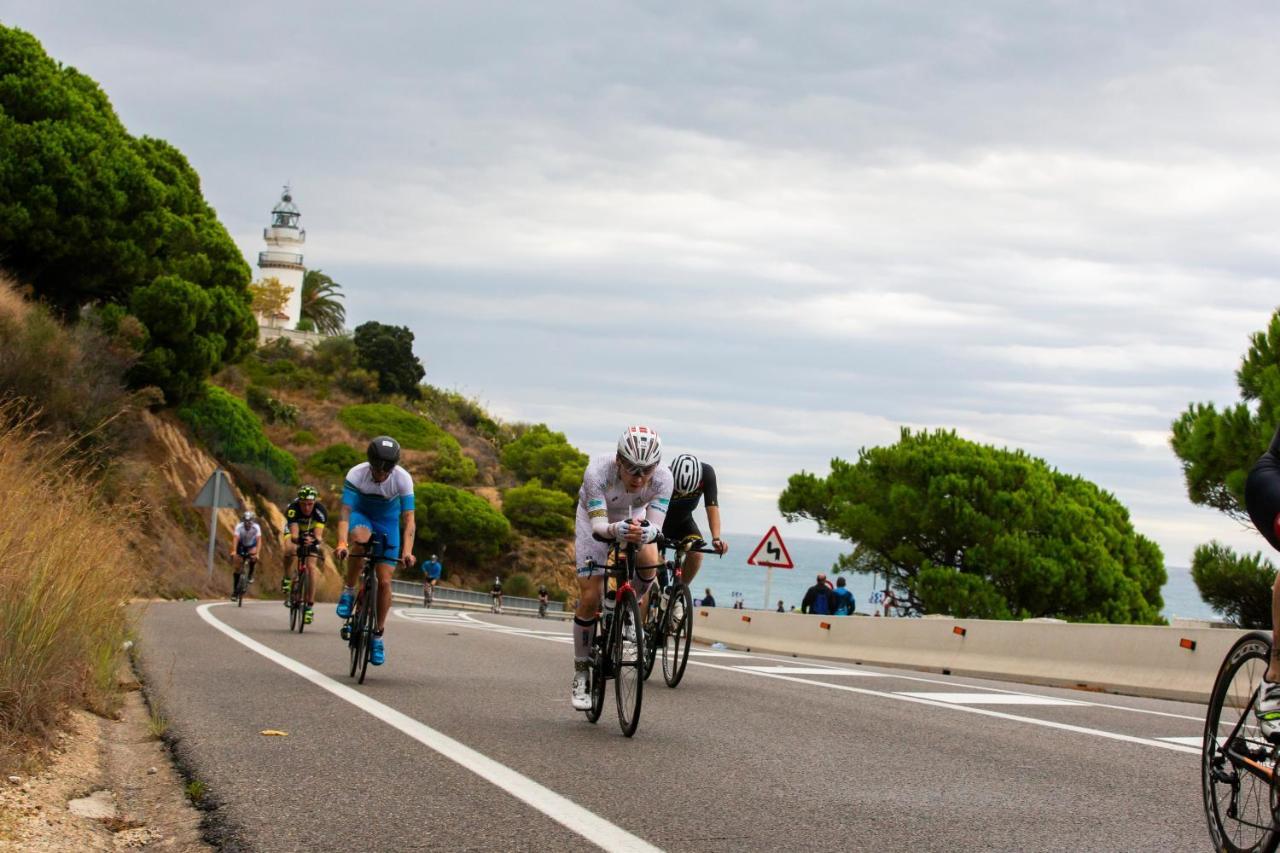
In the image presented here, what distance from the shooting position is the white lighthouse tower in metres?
125

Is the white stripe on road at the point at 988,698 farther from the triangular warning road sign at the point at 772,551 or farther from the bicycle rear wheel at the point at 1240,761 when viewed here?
the triangular warning road sign at the point at 772,551

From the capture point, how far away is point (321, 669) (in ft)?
43.5

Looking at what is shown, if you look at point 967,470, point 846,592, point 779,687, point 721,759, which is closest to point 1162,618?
point 967,470

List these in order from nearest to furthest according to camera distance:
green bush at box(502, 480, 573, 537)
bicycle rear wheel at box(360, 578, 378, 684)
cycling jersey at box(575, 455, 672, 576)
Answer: cycling jersey at box(575, 455, 672, 576)
bicycle rear wheel at box(360, 578, 378, 684)
green bush at box(502, 480, 573, 537)

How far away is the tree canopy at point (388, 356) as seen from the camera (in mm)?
115125

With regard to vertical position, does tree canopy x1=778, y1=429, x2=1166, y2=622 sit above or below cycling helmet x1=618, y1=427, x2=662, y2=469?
above

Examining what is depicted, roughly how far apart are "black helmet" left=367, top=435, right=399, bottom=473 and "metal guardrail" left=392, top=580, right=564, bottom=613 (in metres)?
52.0

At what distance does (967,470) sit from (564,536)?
47357mm

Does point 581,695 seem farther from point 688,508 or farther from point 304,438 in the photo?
point 304,438

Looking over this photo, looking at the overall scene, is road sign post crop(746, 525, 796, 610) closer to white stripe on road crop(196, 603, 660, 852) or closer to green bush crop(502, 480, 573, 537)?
white stripe on road crop(196, 603, 660, 852)

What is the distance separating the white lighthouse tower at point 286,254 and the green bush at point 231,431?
2340 inches

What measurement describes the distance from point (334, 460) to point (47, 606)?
87357 mm

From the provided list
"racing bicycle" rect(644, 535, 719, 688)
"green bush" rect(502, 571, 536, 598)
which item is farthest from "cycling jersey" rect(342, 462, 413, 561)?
"green bush" rect(502, 571, 536, 598)

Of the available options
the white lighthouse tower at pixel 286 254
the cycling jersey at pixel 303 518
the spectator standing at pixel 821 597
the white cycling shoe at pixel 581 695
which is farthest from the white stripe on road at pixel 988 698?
the white lighthouse tower at pixel 286 254
